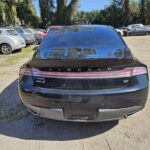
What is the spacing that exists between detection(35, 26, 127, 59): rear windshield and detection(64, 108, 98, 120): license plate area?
895 millimetres

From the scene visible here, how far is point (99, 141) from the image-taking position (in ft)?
14.0

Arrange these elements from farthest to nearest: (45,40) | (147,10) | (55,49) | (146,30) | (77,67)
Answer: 1. (147,10)
2. (146,30)
3. (45,40)
4. (55,49)
5. (77,67)

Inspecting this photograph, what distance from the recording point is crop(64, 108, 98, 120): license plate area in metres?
4.05

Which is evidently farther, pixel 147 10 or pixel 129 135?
pixel 147 10

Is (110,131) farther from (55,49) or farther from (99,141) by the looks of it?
(55,49)

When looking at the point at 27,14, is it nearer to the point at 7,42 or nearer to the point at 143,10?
the point at 143,10

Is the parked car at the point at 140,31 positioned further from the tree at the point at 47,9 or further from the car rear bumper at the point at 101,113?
the car rear bumper at the point at 101,113

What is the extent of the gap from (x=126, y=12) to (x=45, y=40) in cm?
4989

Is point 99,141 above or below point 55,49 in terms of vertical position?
below

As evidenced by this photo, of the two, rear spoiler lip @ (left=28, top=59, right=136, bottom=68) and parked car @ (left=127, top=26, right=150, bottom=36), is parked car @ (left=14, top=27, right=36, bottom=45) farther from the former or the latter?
parked car @ (left=127, top=26, right=150, bottom=36)

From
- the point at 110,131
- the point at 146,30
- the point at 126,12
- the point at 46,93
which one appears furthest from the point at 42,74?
the point at 126,12

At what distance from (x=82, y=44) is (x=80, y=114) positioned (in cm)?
161

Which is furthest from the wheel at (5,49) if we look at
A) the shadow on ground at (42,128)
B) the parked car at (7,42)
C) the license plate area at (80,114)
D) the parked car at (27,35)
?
the license plate area at (80,114)

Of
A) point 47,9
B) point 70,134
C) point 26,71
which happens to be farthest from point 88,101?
point 47,9
